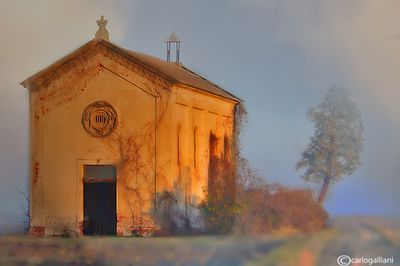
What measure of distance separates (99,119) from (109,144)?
3.56ft

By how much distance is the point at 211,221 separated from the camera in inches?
1195

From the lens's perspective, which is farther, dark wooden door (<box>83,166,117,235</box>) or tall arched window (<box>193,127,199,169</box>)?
tall arched window (<box>193,127,199,169</box>)

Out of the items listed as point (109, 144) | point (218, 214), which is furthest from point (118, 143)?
point (218, 214)

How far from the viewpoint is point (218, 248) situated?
23344 millimetres

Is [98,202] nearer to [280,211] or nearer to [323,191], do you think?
[280,211]

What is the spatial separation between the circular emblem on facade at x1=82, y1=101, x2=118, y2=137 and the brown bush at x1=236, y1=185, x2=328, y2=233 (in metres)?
5.80

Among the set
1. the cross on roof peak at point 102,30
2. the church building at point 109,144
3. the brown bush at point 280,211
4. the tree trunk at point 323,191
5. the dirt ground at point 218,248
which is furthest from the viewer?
the cross on roof peak at point 102,30

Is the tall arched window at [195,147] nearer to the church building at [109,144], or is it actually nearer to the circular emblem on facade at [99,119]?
the church building at [109,144]

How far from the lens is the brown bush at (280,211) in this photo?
2238 cm

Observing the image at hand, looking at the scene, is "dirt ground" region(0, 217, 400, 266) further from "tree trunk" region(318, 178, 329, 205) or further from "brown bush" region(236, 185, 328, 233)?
"tree trunk" region(318, 178, 329, 205)

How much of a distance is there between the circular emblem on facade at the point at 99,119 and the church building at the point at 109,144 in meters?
0.04

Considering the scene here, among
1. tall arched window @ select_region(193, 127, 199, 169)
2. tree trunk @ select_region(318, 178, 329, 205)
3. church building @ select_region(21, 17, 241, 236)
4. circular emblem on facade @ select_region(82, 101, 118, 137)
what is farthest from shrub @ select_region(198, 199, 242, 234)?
tree trunk @ select_region(318, 178, 329, 205)

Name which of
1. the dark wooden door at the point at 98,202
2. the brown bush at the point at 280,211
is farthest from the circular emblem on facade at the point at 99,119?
the brown bush at the point at 280,211

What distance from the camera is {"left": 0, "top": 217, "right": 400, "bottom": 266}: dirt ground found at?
18812mm
